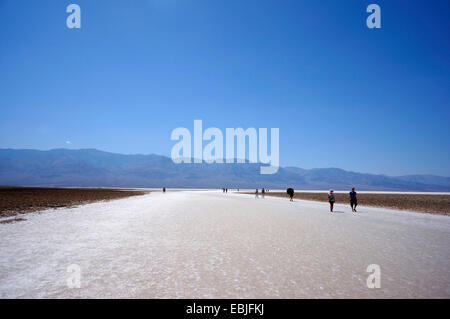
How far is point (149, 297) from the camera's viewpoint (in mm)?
4590

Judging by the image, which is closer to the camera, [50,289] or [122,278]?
[50,289]

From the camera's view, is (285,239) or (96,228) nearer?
(285,239)

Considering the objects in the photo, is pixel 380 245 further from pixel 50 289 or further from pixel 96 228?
pixel 96 228

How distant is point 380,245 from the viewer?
8758mm

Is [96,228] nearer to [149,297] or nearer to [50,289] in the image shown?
[50,289]

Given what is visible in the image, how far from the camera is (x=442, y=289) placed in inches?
198
